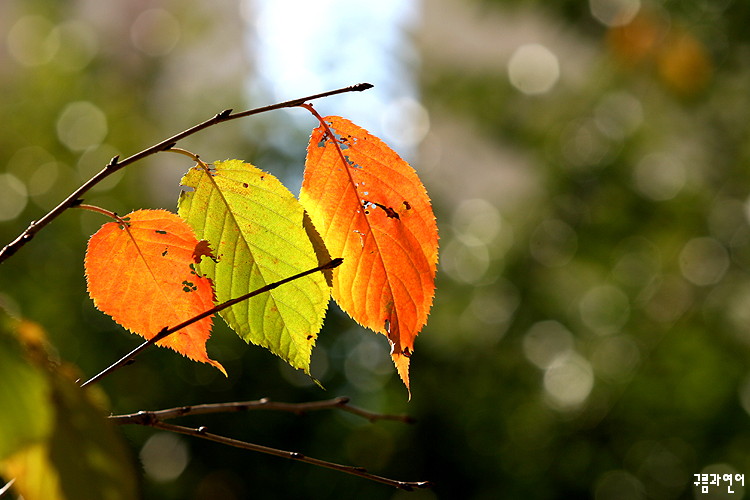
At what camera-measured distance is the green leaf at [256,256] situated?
0.24 m

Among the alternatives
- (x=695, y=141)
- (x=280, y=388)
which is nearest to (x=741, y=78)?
(x=695, y=141)

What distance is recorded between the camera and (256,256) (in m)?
0.24

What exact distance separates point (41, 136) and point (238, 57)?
0.97m

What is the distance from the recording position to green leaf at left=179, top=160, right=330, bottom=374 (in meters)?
0.24

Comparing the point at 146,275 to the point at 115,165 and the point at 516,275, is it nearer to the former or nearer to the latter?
the point at 115,165

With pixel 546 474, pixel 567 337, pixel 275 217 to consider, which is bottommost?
pixel 546 474

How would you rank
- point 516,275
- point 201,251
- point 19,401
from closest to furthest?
1. point 19,401
2. point 201,251
3. point 516,275

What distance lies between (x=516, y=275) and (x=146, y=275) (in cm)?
116

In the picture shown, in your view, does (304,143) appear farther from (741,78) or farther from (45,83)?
(741,78)

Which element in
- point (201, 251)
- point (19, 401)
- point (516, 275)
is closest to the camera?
point (19, 401)

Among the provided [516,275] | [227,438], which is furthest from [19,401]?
[516,275]

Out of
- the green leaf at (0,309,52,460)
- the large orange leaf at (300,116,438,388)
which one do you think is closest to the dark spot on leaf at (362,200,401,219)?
the large orange leaf at (300,116,438,388)

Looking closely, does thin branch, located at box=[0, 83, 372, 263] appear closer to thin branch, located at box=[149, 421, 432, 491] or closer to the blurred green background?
thin branch, located at box=[149, 421, 432, 491]

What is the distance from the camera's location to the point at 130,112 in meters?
1.44
